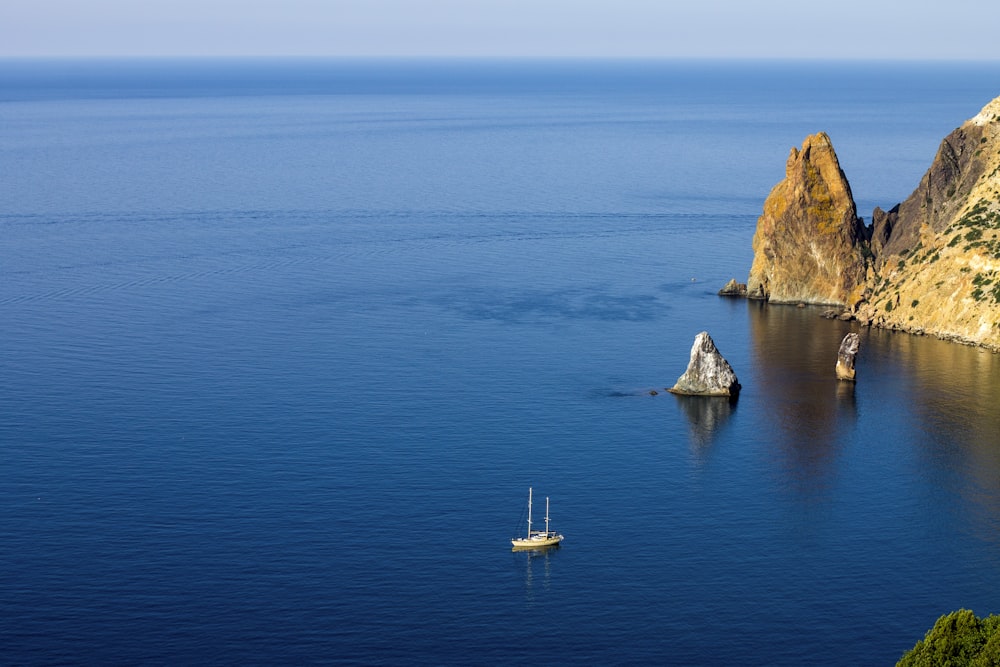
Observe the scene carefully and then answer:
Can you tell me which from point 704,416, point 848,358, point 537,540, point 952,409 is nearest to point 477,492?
point 537,540

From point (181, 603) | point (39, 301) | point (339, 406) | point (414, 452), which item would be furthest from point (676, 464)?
point (39, 301)

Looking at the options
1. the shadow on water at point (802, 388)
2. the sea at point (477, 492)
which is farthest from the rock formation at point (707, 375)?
the shadow on water at point (802, 388)

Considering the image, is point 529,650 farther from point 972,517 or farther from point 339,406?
point 339,406

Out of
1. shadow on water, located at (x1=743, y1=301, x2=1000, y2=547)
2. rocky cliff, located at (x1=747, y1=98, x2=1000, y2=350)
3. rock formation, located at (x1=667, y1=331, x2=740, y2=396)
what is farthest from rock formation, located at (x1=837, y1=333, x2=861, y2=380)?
rocky cliff, located at (x1=747, y1=98, x2=1000, y2=350)

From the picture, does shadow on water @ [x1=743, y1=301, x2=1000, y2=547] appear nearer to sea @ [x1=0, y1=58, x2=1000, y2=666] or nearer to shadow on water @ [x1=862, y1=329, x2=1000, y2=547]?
shadow on water @ [x1=862, y1=329, x2=1000, y2=547]

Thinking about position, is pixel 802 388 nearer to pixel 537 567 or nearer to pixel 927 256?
pixel 927 256

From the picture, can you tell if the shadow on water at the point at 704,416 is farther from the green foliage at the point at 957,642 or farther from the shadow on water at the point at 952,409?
the green foliage at the point at 957,642
